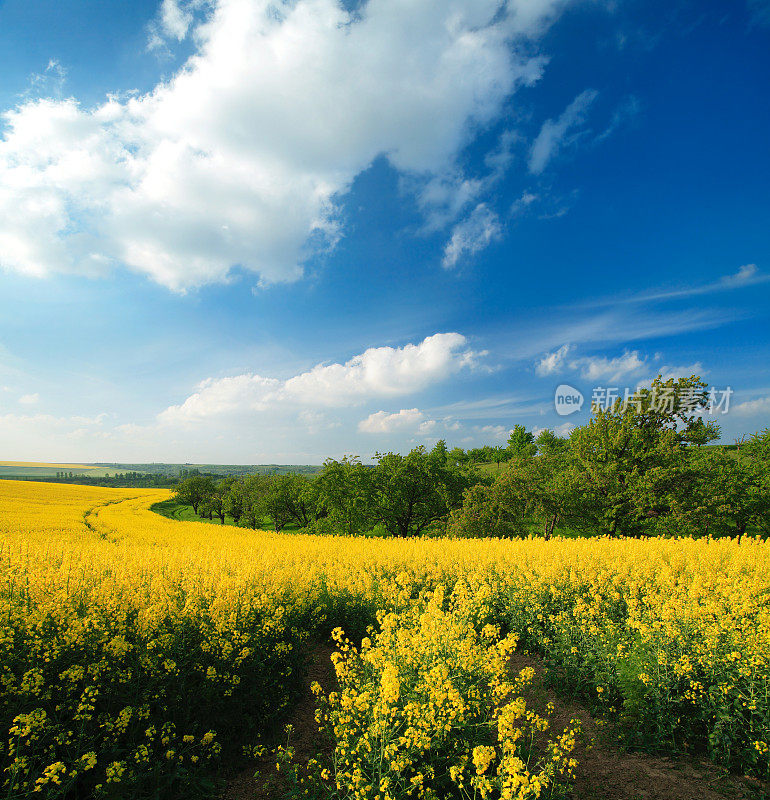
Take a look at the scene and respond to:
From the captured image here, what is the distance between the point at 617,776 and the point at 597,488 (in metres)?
23.6

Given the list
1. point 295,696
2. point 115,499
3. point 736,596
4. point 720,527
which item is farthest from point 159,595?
point 115,499

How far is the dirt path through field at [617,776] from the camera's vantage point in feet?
13.5

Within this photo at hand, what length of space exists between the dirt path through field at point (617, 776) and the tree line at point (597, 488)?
64.4ft

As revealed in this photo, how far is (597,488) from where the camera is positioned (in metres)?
25.0

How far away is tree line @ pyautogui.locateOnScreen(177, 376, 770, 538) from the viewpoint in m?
23.2

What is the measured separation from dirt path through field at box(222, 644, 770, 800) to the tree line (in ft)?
64.4

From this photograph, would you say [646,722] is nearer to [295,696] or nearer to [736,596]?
[736,596]

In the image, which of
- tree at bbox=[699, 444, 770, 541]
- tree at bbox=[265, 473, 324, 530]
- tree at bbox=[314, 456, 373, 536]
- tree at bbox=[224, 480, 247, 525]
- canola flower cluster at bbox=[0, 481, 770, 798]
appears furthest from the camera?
tree at bbox=[224, 480, 247, 525]

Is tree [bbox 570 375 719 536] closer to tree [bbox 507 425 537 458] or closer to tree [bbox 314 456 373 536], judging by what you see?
tree [bbox 314 456 373 536]

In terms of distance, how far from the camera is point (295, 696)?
561cm

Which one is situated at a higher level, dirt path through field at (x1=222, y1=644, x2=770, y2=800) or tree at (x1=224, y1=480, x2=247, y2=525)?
dirt path through field at (x1=222, y1=644, x2=770, y2=800)

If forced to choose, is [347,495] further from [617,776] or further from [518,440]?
[518,440]

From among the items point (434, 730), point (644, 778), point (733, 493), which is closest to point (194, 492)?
point (733, 493)

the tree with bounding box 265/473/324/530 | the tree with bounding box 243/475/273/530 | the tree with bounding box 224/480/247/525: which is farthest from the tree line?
the tree with bounding box 224/480/247/525
